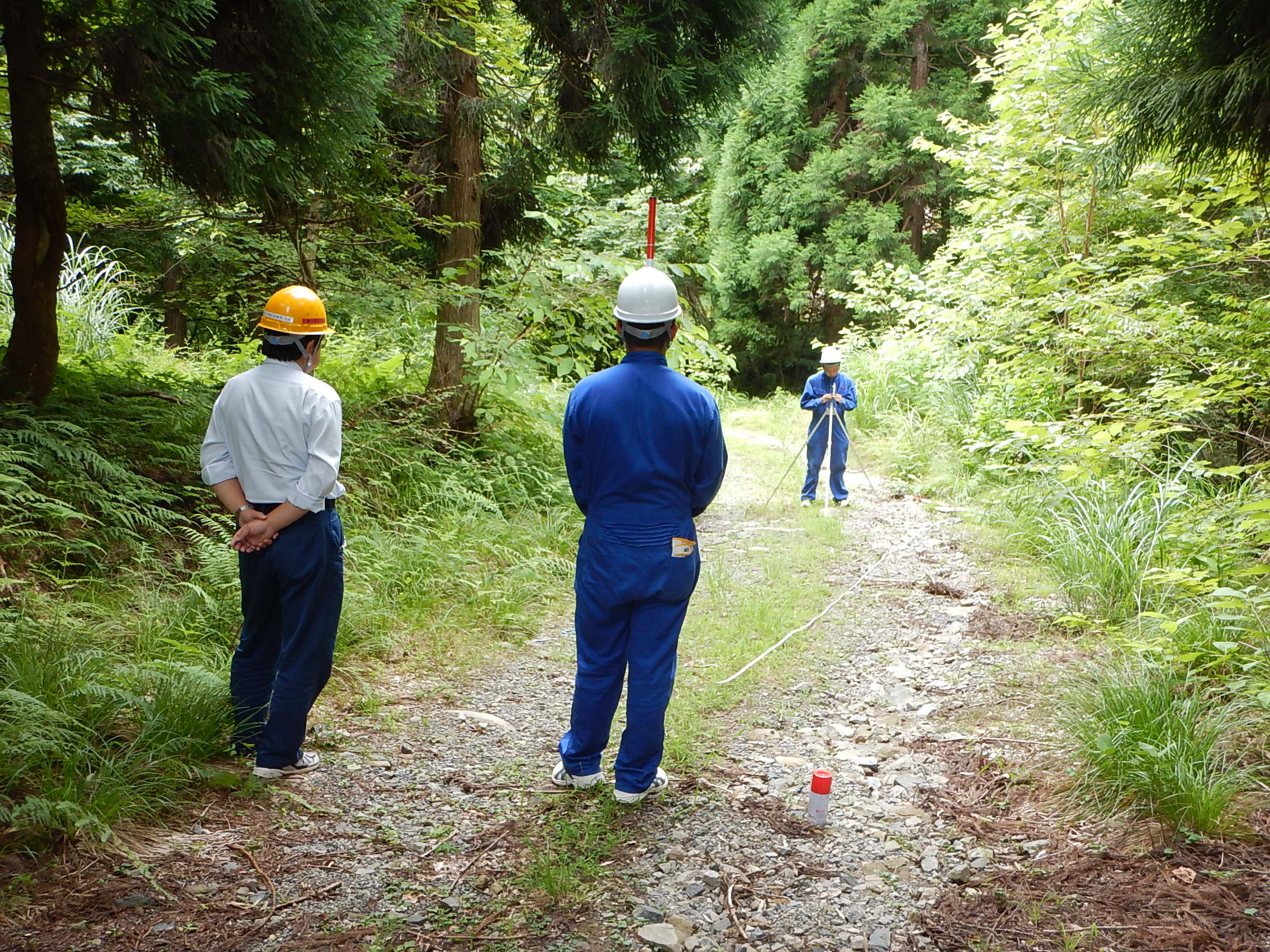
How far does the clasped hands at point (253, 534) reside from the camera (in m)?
3.33

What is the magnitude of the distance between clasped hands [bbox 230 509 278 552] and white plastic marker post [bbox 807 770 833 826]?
2324 millimetres

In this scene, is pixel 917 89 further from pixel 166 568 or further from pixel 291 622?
pixel 291 622

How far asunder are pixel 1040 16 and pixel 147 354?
10.1 metres

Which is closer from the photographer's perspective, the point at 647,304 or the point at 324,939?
the point at 324,939

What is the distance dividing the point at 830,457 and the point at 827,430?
32 centimetres

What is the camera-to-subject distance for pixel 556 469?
8.80 meters

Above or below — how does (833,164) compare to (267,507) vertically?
above

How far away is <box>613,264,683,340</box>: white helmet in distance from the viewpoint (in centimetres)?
343

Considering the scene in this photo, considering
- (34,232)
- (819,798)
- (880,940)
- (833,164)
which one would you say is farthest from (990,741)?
(833,164)

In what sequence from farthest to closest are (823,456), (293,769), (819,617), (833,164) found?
(833,164), (823,456), (819,617), (293,769)

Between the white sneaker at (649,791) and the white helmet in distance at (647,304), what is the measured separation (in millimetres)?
1834

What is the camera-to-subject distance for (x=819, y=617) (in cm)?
618

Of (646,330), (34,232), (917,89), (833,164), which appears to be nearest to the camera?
(646,330)

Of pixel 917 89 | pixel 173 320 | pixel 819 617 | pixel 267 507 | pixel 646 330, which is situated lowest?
pixel 819 617
